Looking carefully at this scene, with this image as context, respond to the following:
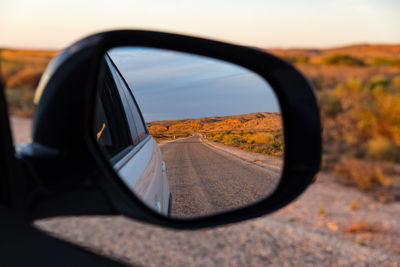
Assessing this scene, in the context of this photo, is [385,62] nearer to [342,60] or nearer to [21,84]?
[342,60]

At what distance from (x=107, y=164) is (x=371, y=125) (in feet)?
45.3

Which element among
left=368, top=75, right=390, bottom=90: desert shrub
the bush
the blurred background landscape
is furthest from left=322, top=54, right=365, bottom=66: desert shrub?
the blurred background landscape

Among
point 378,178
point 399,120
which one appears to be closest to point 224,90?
point 378,178

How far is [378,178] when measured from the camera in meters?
8.47

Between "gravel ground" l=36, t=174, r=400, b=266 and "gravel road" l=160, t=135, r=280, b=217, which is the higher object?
"gravel road" l=160, t=135, r=280, b=217

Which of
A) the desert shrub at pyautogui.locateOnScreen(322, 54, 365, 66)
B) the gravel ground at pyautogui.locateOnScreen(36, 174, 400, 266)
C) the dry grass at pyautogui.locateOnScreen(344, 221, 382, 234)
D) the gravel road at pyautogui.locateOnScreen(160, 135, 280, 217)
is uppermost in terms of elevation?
the desert shrub at pyautogui.locateOnScreen(322, 54, 365, 66)

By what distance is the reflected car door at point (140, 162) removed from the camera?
171cm

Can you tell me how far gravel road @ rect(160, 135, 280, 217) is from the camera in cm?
161

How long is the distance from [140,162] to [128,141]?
9.7 inches

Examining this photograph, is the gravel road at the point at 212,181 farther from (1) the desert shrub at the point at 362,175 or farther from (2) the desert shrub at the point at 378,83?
(2) the desert shrub at the point at 378,83

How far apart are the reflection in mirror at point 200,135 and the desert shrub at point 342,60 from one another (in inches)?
1414

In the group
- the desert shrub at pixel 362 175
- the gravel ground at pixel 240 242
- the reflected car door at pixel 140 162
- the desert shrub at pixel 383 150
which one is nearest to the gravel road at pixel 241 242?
the gravel ground at pixel 240 242

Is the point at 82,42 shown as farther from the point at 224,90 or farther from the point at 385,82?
the point at 385,82

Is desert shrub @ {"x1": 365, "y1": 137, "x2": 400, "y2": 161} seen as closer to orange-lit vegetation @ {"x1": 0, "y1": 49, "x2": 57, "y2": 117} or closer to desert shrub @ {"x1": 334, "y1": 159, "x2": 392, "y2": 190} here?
desert shrub @ {"x1": 334, "y1": 159, "x2": 392, "y2": 190}
